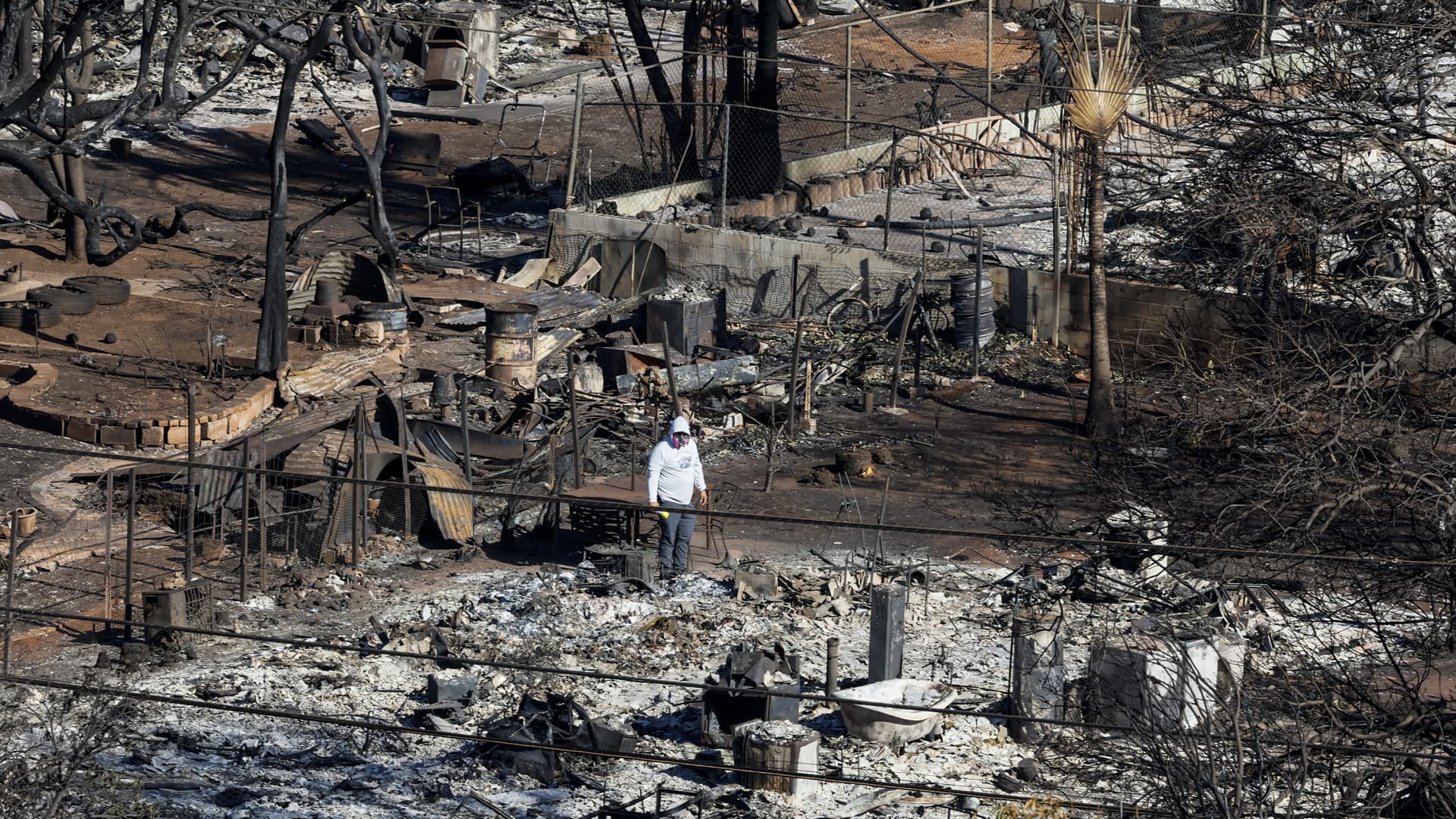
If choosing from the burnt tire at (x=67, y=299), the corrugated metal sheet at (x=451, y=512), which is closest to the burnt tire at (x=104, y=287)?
the burnt tire at (x=67, y=299)

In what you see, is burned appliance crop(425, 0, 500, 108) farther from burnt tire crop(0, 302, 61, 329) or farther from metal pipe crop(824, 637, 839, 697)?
metal pipe crop(824, 637, 839, 697)

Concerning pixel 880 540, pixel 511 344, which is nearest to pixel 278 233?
pixel 511 344

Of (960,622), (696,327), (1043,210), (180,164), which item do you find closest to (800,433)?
(696,327)

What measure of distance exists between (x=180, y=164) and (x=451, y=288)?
9.10m

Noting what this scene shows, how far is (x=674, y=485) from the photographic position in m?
15.2

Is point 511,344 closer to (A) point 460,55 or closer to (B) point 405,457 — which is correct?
(B) point 405,457

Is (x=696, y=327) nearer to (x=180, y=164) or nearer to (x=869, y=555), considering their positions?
(x=869, y=555)

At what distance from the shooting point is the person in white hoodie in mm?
15094

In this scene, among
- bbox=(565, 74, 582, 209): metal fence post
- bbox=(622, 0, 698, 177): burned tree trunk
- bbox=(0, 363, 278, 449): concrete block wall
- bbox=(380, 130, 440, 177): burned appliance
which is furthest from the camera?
bbox=(380, 130, 440, 177): burned appliance

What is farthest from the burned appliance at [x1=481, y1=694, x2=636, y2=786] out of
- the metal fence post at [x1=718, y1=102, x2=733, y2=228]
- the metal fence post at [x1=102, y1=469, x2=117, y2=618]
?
the metal fence post at [x1=718, y1=102, x2=733, y2=228]

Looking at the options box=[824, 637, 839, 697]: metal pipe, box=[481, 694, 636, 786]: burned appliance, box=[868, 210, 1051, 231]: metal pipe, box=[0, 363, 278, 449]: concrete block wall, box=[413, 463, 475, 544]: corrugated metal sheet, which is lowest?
box=[481, 694, 636, 786]: burned appliance

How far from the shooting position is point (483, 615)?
47.0 feet

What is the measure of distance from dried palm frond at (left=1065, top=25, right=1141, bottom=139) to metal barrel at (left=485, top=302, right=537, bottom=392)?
6.51 metres

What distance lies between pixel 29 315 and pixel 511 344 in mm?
6100
